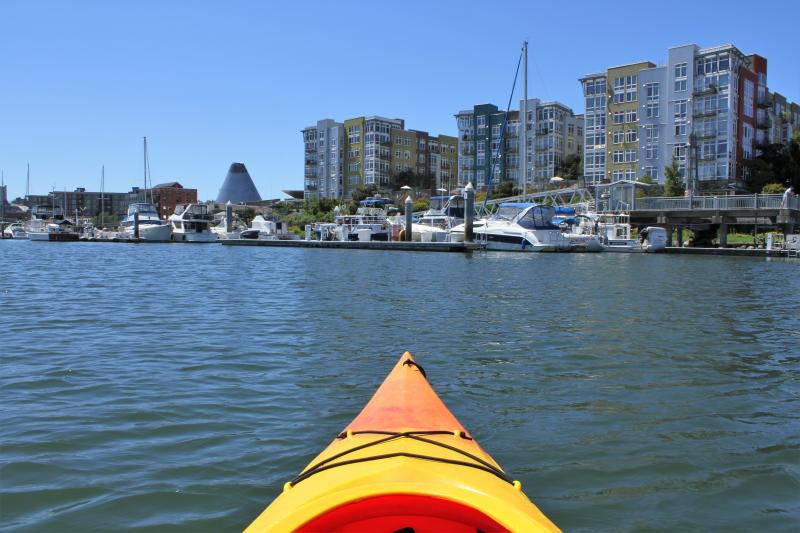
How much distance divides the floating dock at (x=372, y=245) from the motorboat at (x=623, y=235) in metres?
10.3

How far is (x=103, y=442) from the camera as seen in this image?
20.2ft

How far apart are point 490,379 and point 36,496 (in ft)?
18.3

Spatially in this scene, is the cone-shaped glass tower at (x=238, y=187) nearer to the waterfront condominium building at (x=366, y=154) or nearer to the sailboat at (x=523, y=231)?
the waterfront condominium building at (x=366, y=154)

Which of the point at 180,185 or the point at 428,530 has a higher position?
the point at 180,185

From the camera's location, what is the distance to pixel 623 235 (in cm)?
5238

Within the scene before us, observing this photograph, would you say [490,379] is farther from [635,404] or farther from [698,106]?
[698,106]

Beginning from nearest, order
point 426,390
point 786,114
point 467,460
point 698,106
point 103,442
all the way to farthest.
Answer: point 467,460 → point 426,390 → point 103,442 → point 698,106 → point 786,114

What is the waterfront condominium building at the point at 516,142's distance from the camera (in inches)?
3580

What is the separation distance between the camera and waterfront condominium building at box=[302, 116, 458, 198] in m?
104

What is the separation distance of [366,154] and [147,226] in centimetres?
3742

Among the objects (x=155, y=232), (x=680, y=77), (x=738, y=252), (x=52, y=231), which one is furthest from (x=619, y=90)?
(x=52, y=231)

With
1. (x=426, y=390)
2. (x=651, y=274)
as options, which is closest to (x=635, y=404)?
(x=426, y=390)

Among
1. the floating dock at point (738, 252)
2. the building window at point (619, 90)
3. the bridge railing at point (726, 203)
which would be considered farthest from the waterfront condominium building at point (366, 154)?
the floating dock at point (738, 252)

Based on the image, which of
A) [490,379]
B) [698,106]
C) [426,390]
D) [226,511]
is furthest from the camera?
[698,106]
